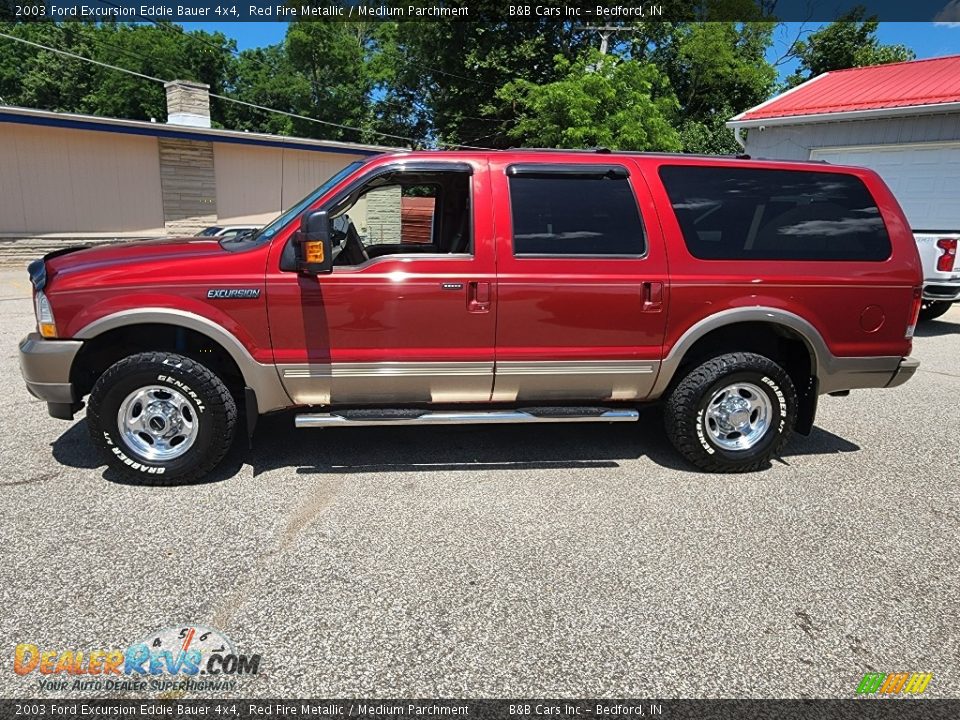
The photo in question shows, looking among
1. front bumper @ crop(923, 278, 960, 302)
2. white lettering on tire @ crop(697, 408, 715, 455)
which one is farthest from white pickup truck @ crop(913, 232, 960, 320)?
white lettering on tire @ crop(697, 408, 715, 455)

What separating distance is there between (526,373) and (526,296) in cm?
49

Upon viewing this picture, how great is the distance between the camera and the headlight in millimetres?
3865

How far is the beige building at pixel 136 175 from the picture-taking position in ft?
50.8

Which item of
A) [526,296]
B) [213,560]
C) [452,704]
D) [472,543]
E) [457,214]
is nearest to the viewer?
[452,704]

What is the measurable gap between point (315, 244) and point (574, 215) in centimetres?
160

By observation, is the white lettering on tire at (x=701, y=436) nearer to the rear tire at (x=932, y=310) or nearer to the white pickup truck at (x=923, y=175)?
the rear tire at (x=932, y=310)

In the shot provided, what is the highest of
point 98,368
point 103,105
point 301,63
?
point 301,63

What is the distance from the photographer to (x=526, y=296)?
406 cm

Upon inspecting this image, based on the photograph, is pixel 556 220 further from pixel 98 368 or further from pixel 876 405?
pixel 876 405

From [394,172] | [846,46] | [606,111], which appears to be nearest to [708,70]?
[846,46]

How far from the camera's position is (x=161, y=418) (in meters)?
4.03

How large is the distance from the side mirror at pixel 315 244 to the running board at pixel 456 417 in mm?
885

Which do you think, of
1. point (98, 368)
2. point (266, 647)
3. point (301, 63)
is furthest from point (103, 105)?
point (266, 647)

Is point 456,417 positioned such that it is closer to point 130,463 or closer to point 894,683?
point 130,463
